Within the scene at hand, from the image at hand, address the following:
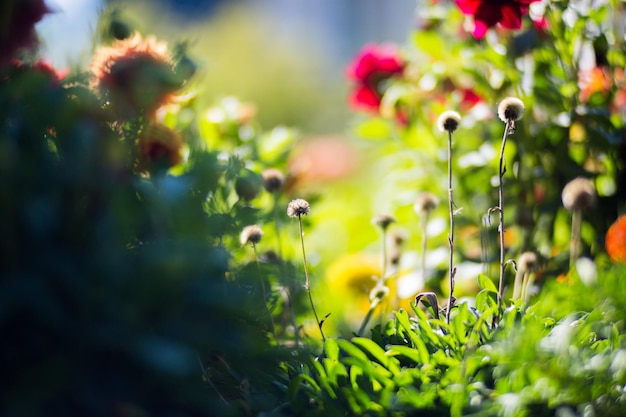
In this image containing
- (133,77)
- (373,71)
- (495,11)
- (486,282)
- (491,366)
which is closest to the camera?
(491,366)

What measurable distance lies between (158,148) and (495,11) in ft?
2.08

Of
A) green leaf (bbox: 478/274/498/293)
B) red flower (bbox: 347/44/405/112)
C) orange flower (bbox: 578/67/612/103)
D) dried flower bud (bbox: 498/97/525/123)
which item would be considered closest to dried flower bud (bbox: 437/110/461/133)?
dried flower bud (bbox: 498/97/525/123)

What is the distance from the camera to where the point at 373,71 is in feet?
5.96

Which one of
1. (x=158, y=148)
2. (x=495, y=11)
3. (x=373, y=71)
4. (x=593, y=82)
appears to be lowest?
(x=158, y=148)

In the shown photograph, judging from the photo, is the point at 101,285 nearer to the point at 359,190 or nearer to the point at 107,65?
the point at 107,65

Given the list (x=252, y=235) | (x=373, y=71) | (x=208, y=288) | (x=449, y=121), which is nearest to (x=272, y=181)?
(x=252, y=235)

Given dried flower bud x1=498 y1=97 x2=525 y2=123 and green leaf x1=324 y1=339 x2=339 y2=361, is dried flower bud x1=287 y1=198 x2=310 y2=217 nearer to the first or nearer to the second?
green leaf x1=324 y1=339 x2=339 y2=361

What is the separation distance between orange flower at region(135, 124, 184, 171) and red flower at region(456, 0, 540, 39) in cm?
57

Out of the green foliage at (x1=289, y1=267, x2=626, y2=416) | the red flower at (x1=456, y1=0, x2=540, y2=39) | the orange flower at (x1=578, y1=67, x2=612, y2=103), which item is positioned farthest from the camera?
the orange flower at (x1=578, y1=67, x2=612, y2=103)

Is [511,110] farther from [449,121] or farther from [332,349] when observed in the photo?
[332,349]

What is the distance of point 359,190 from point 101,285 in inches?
105

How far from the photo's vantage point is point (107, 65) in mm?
1000

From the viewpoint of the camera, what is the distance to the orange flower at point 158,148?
101 centimetres

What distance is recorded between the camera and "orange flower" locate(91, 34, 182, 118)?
3.23 ft
